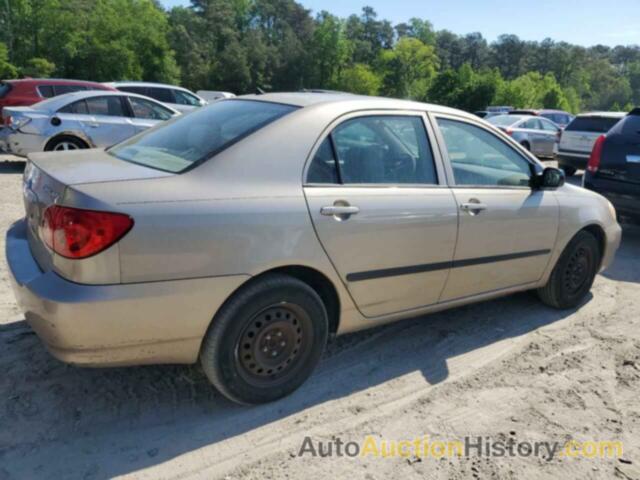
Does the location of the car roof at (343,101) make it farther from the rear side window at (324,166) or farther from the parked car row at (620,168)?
the parked car row at (620,168)

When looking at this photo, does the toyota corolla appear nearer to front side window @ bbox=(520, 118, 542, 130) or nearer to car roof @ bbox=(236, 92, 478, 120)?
car roof @ bbox=(236, 92, 478, 120)

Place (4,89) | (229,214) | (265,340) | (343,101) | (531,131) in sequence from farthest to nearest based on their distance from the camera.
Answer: (531,131) < (4,89) < (343,101) < (265,340) < (229,214)

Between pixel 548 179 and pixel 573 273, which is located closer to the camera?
pixel 548 179

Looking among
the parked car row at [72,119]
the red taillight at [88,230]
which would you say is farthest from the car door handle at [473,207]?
the parked car row at [72,119]

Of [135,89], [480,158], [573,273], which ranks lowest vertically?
[573,273]

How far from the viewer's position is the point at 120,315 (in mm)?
2387

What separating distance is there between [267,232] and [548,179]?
242 centimetres

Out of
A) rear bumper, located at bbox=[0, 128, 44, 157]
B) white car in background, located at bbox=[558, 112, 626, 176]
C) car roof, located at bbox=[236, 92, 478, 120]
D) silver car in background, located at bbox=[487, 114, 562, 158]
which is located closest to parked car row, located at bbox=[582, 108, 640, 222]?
car roof, located at bbox=[236, 92, 478, 120]

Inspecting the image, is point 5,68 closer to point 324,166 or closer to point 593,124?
point 593,124

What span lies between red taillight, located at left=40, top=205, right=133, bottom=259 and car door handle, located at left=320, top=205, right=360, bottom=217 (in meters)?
0.98

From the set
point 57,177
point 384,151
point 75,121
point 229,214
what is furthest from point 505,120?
point 57,177

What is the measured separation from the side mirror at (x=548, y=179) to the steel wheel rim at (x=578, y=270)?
2.35 feet

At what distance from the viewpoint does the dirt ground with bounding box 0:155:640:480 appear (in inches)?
99.5

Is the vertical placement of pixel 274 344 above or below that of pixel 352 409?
above
